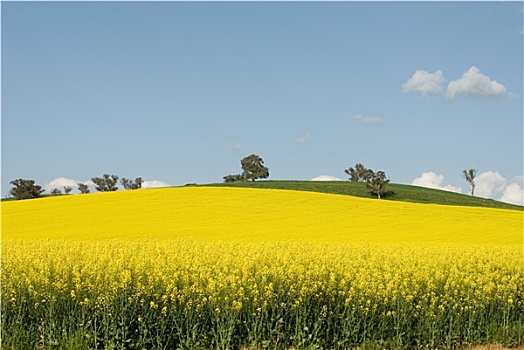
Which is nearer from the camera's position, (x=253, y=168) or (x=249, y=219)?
(x=249, y=219)

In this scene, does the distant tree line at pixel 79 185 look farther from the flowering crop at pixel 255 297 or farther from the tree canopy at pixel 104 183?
the flowering crop at pixel 255 297

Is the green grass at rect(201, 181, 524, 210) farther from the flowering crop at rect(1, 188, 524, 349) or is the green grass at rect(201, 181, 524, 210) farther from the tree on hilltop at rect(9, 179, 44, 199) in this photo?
the flowering crop at rect(1, 188, 524, 349)

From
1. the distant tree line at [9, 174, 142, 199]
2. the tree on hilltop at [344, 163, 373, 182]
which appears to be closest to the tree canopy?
the distant tree line at [9, 174, 142, 199]

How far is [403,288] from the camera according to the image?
11016 millimetres

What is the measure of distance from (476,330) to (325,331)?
→ 2887 millimetres

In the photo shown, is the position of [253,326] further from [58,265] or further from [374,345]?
[58,265]

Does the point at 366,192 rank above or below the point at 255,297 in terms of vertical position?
above

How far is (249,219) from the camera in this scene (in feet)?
85.8

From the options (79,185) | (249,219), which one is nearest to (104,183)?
(79,185)

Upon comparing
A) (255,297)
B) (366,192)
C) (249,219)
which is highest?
(366,192)

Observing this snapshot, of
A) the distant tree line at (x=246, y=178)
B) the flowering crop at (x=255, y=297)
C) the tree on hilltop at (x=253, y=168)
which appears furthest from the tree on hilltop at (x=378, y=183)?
the flowering crop at (x=255, y=297)

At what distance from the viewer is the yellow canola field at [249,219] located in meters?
22.7

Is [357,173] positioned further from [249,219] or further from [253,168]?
[249,219]

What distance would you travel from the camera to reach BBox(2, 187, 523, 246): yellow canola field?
74.5 feet
